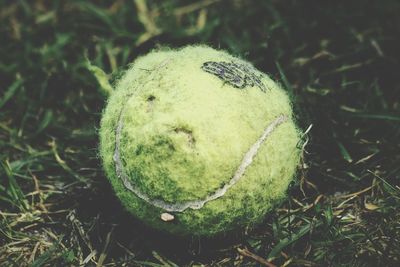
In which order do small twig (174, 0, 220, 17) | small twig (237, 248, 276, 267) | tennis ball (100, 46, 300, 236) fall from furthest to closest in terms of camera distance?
small twig (174, 0, 220, 17), small twig (237, 248, 276, 267), tennis ball (100, 46, 300, 236)

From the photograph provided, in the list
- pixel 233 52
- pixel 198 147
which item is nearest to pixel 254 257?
pixel 198 147

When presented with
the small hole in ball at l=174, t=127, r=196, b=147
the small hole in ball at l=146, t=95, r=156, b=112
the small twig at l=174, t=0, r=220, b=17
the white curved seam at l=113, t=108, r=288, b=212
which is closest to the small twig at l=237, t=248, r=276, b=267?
the white curved seam at l=113, t=108, r=288, b=212

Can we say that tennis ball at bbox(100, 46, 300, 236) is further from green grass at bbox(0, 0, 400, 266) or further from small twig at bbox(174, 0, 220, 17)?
small twig at bbox(174, 0, 220, 17)

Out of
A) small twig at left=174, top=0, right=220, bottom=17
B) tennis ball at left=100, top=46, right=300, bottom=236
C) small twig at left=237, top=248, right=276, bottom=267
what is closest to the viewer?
tennis ball at left=100, top=46, right=300, bottom=236

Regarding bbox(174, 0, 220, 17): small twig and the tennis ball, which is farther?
bbox(174, 0, 220, 17): small twig

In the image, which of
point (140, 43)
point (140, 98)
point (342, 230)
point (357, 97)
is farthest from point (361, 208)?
point (140, 43)

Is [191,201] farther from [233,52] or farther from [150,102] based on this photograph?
[233,52]

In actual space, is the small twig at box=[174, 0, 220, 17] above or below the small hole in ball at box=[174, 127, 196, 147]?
below

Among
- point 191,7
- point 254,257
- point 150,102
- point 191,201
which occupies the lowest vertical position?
point 254,257
